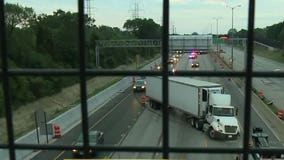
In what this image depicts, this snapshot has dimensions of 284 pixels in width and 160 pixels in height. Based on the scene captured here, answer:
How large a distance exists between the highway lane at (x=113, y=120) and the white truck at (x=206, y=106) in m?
3.45

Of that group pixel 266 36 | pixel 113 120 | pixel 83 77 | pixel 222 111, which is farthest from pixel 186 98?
pixel 83 77

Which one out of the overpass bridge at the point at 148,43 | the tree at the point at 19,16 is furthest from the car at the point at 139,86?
the tree at the point at 19,16

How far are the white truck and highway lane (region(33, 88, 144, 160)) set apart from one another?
3.45 m

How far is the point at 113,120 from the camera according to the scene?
35594 millimetres

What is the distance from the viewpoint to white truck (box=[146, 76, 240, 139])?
93.0 ft

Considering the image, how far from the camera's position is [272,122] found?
32.1 meters

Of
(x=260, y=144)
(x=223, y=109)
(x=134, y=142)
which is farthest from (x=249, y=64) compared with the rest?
(x=223, y=109)

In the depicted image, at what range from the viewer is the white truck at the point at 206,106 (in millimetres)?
28334

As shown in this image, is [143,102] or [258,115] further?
A: [143,102]

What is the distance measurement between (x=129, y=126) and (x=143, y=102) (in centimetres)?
1173

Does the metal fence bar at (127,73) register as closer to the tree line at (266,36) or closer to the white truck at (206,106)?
the tree line at (266,36)

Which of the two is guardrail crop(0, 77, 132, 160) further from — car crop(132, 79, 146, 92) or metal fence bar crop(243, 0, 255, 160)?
metal fence bar crop(243, 0, 255, 160)

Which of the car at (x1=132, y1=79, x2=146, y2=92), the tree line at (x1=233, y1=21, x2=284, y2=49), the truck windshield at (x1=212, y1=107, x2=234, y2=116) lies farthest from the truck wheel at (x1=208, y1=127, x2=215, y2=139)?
the car at (x1=132, y1=79, x2=146, y2=92)

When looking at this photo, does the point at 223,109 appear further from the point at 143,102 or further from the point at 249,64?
the point at 249,64
